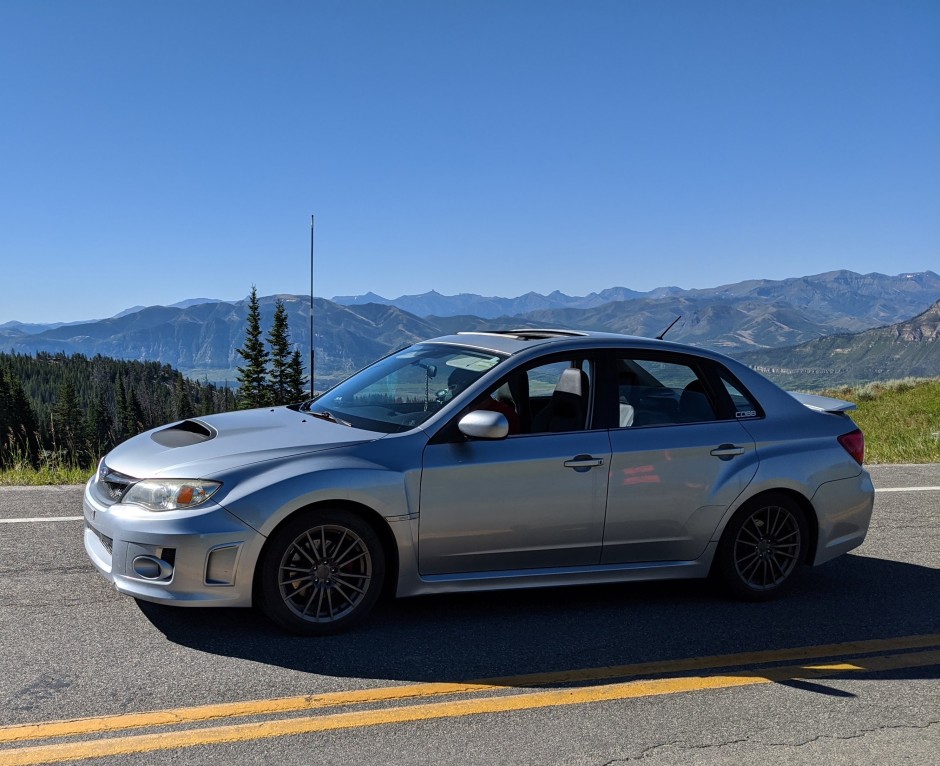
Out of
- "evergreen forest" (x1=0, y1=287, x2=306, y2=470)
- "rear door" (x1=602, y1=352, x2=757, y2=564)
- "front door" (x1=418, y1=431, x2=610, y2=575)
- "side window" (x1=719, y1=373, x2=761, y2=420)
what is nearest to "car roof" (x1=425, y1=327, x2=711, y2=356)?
"rear door" (x1=602, y1=352, x2=757, y2=564)

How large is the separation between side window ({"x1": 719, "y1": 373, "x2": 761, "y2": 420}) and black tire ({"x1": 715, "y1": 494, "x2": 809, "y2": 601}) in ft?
1.81

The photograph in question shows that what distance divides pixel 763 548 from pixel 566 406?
1.61 meters

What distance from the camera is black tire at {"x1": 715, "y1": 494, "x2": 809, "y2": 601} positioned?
18.4 feet

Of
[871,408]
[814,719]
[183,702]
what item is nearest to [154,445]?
[183,702]

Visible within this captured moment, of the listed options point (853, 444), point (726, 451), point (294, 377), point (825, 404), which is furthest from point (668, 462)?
point (294, 377)

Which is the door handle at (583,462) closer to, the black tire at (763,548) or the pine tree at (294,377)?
the black tire at (763,548)

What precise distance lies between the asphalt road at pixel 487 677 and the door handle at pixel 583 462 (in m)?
0.90

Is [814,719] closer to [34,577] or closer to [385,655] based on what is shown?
[385,655]

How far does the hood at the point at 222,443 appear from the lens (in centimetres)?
472

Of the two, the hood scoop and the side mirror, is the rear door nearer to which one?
the side mirror

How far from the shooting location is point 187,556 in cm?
446

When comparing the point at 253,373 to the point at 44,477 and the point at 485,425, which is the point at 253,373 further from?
the point at 485,425

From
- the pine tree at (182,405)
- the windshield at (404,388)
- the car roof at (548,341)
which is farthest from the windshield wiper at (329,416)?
the pine tree at (182,405)

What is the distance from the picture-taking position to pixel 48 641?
4.52m
